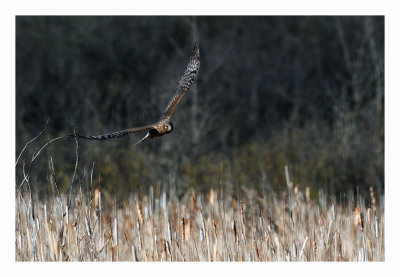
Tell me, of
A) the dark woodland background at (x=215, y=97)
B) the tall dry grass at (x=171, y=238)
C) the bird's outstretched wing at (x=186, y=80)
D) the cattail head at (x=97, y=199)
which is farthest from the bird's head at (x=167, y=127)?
the dark woodland background at (x=215, y=97)

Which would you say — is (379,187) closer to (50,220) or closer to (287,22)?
(50,220)

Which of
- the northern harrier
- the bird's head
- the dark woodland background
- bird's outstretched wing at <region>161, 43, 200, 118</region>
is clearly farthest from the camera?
the dark woodland background

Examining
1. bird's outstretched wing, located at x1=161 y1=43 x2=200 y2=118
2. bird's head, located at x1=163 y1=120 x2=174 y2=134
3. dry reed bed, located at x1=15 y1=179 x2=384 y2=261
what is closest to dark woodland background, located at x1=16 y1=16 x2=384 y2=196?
dry reed bed, located at x1=15 y1=179 x2=384 y2=261

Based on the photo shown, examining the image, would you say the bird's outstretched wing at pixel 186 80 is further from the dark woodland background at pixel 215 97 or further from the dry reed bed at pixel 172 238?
the dark woodland background at pixel 215 97

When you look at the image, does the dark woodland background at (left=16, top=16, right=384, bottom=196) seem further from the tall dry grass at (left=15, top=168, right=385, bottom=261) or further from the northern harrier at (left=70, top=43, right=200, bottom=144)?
the northern harrier at (left=70, top=43, right=200, bottom=144)

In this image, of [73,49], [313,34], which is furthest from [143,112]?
[313,34]

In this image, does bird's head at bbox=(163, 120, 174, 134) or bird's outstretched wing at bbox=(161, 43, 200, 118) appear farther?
bird's outstretched wing at bbox=(161, 43, 200, 118)

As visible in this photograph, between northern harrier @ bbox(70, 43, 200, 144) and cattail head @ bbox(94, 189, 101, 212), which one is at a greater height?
northern harrier @ bbox(70, 43, 200, 144)

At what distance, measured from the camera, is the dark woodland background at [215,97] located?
387 inches

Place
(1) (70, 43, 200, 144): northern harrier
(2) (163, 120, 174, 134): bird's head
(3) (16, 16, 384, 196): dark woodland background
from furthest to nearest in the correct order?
(3) (16, 16, 384, 196): dark woodland background < (2) (163, 120, 174, 134): bird's head < (1) (70, 43, 200, 144): northern harrier

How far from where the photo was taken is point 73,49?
15.8m

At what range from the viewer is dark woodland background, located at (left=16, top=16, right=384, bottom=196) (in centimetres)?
982

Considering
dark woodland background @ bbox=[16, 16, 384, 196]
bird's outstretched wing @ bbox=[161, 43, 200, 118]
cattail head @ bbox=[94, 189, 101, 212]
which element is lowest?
cattail head @ bbox=[94, 189, 101, 212]

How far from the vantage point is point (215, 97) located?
43.1ft
